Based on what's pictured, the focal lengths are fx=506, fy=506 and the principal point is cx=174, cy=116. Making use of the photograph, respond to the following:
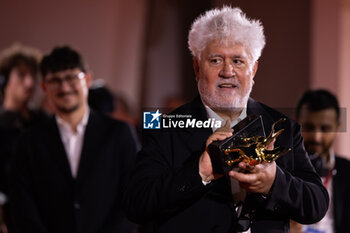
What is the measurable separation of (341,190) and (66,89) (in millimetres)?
949

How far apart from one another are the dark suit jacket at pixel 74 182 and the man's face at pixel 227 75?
0.79 m

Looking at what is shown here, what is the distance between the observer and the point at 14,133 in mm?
2234

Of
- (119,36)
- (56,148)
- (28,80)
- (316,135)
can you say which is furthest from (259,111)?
(119,36)

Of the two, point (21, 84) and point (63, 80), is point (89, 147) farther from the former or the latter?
point (21, 84)

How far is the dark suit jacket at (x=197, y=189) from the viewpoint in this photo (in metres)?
0.89

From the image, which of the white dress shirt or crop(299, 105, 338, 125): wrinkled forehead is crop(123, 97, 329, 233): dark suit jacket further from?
the white dress shirt

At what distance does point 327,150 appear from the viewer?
4.31ft

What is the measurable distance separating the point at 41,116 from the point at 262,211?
5.34 ft

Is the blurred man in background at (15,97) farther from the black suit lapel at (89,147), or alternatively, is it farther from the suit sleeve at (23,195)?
the black suit lapel at (89,147)

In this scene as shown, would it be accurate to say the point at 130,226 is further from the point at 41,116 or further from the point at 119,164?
the point at 41,116

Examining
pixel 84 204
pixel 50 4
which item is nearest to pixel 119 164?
pixel 84 204

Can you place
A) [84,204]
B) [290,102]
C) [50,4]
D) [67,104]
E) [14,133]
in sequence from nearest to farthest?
1. [290,102]
2. [84,204]
3. [67,104]
4. [14,133]
5. [50,4]

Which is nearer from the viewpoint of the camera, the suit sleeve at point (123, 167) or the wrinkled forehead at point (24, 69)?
the suit sleeve at point (123, 167)

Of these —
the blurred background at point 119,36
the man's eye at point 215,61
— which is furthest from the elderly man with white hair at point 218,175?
the blurred background at point 119,36
